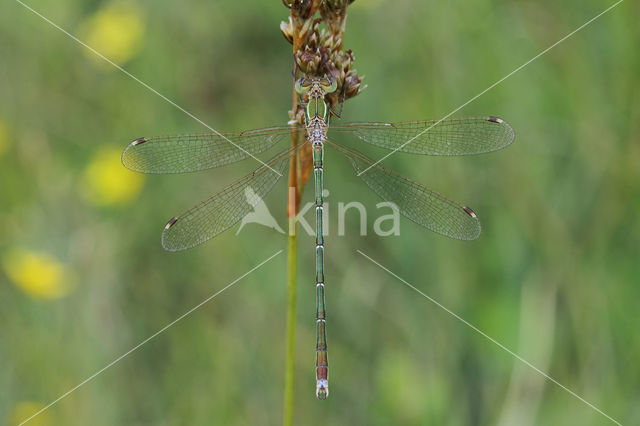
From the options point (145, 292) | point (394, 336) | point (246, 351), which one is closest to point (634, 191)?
point (394, 336)

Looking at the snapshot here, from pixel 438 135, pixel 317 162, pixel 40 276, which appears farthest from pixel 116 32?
pixel 438 135

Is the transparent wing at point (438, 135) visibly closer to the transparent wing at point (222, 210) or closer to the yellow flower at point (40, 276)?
the transparent wing at point (222, 210)

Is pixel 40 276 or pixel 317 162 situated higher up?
pixel 317 162

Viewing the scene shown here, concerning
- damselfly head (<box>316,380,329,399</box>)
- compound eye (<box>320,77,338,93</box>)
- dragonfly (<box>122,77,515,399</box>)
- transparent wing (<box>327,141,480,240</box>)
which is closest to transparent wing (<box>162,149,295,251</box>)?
dragonfly (<box>122,77,515,399</box>)

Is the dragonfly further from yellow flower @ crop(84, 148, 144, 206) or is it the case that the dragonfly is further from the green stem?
yellow flower @ crop(84, 148, 144, 206)

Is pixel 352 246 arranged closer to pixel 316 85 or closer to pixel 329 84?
pixel 316 85
